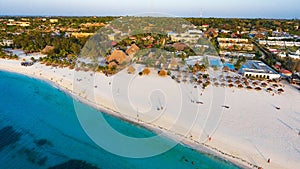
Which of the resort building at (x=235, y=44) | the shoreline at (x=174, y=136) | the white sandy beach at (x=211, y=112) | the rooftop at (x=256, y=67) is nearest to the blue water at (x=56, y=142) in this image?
the shoreline at (x=174, y=136)

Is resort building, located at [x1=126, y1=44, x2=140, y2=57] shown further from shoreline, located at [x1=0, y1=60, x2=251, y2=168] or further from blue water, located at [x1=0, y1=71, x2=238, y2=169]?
blue water, located at [x1=0, y1=71, x2=238, y2=169]

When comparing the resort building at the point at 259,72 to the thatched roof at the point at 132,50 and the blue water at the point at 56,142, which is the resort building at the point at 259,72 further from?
the thatched roof at the point at 132,50

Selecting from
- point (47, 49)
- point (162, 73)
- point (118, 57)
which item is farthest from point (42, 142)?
point (47, 49)

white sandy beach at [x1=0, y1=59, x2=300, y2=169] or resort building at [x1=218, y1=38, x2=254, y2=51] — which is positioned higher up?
resort building at [x1=218, y1=38, x2=254, y2=51]

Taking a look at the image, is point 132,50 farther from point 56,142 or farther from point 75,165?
point 75,165

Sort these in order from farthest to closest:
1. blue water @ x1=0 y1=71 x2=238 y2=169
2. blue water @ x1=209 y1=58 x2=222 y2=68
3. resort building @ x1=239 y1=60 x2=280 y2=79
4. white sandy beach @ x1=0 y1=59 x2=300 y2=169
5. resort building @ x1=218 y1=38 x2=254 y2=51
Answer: resort building @ x1=218 y1=38 x2=254 y2=51
blue water @ x1=209 y1=58 x2=222 y2=68
resort building @ x1=239 y1=60 x2=280 y2=79
white sandy beach @ x1=0 y1=59 x2=300 y2=169
blue water @ x1=0 y1=71 x2=238 y2=169

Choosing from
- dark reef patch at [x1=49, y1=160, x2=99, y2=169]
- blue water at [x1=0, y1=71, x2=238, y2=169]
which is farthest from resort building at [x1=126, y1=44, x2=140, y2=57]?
dark reef patch at [x1=49, y1=160, x2=99, y2=169]

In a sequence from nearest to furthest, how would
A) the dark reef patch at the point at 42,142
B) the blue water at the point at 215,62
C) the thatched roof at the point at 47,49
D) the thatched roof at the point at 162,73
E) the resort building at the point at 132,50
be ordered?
the dark reef patch at the point at 42,142, the thatched roof at the point at 162,73, the blue water at the point at 215,62, the resort building at the point at 132,50, the thatched roof at the point at 47,49
